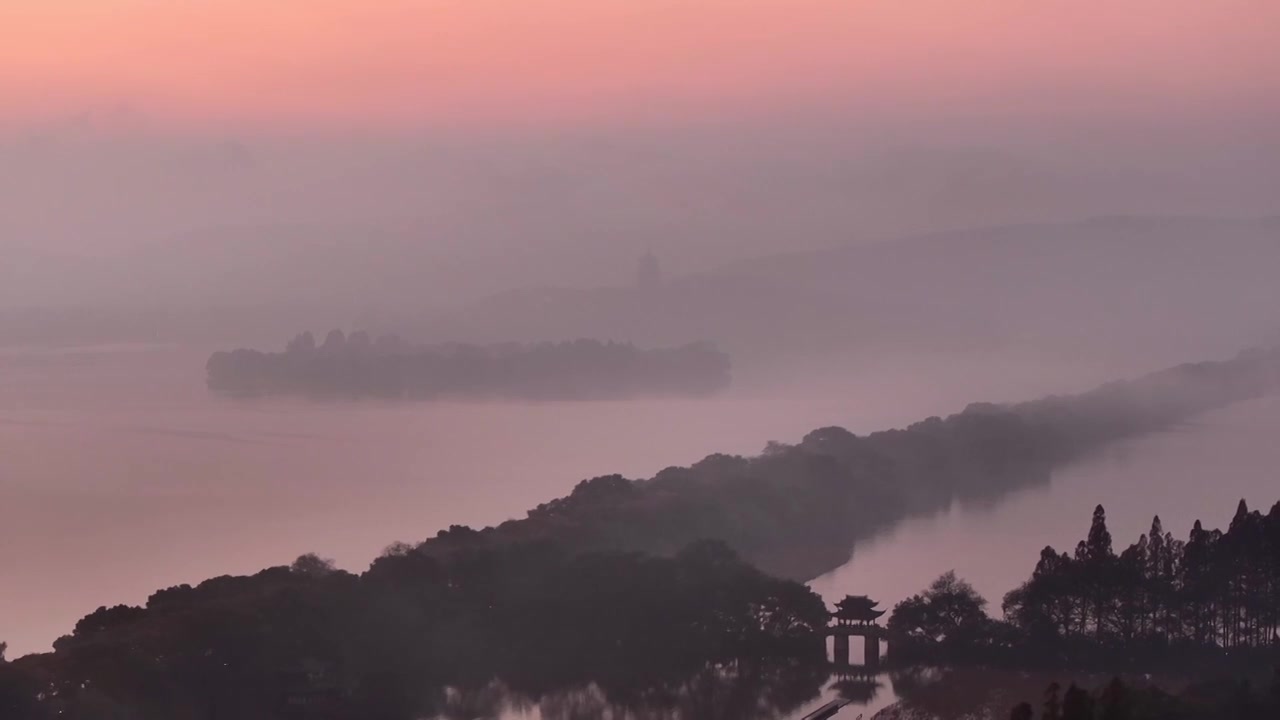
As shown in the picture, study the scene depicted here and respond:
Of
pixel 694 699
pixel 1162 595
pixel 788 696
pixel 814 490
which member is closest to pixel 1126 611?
pixel 1162 595

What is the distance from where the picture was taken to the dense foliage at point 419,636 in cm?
→ 986

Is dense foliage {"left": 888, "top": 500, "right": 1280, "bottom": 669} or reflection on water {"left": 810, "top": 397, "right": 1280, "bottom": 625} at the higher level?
reflection on water {"left": 810, "top": 397, "right": 1280, "bottom": 625}

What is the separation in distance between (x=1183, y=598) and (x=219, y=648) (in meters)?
6.65

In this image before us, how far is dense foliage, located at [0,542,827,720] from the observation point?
32.3ft

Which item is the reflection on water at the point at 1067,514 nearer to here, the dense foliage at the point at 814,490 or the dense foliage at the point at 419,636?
the dense foliage at the point at 814,490

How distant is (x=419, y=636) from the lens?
11383 millimetres

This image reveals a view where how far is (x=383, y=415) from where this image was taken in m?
30.4

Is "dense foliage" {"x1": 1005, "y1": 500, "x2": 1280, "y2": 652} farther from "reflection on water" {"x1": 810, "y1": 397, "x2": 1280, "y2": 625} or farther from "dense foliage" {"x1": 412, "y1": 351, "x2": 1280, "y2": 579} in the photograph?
"dense foliage" {"x1": 412, "y1": 351, "x2": 1280, "y2": 579}

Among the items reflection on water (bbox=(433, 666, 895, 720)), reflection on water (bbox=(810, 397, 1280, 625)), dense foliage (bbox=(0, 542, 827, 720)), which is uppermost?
reflection on water (bbox=(810, 397, 1280, 625))

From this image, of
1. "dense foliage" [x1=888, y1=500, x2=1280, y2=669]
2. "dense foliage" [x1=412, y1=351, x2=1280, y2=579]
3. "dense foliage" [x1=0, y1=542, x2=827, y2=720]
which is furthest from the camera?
"dense foliage" [x1=412, y1=351, x2=1280, y2=579]

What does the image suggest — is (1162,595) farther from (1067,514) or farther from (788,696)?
(1067,514)

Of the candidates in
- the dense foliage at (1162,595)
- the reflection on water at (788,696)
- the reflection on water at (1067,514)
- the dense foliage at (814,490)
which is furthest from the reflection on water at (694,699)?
the dense foliage at (814,490)

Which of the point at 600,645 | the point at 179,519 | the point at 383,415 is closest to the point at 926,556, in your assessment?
the point at 600,645

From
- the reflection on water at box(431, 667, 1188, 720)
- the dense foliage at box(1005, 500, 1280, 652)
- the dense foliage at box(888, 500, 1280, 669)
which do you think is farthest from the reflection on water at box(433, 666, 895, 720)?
the dense foliage at box(1005, 500, 1280, 652)
